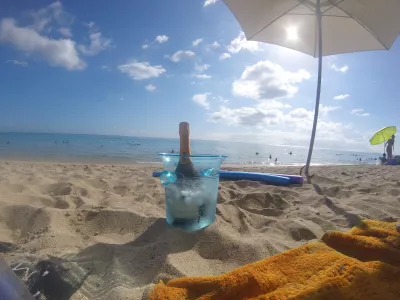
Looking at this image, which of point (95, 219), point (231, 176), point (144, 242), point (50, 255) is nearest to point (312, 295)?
point (144, 242)

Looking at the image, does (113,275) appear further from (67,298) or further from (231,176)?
(231,176)

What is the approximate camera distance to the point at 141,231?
183cm

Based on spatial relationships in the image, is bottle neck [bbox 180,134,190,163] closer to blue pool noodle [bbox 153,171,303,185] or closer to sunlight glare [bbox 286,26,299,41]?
blue pool noodle [bbox 153,171,303,185]

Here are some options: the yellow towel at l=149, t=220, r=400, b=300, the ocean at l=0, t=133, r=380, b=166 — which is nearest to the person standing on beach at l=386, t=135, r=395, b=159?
the ocean at l=0, t=133, r=380, b=166

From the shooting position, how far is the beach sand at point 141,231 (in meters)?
1.29

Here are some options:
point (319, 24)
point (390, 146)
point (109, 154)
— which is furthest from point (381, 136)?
point (109, 154)

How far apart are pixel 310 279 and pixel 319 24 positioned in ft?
16.2

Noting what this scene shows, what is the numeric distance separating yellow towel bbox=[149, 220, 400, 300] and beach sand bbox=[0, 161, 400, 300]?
0.24 m

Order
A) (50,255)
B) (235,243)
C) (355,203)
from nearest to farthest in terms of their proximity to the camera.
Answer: (50,255)
(235,243)
(355,203)

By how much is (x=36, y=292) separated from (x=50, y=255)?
14.6 inches

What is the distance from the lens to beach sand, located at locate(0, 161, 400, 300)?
1287mm

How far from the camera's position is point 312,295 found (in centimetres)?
87

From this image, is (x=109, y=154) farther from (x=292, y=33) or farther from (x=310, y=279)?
(x=310, y=279)

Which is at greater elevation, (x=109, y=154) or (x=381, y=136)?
(x=381, y=136)
